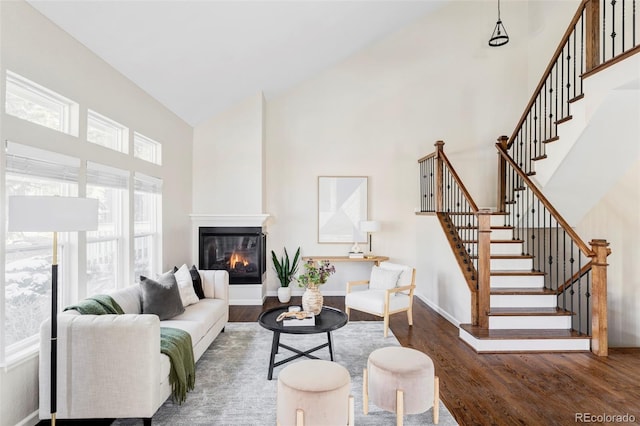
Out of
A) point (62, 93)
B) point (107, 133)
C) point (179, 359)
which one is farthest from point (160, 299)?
point (62, 93)

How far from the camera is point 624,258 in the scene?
514 centimetres

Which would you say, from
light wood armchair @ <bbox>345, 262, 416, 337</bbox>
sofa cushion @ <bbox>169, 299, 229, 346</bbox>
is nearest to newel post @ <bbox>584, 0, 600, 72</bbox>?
light wood armchair @ <bbox>345, 262, 416, 337</bbox>

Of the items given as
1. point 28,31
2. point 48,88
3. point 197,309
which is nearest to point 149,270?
point 197,309

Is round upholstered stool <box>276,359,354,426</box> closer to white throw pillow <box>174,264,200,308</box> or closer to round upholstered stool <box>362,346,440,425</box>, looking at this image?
round upholstered stool <box>362,346,440,425</box>

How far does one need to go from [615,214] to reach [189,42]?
242 inches

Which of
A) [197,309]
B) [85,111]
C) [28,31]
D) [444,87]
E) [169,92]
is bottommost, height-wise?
[197,309]

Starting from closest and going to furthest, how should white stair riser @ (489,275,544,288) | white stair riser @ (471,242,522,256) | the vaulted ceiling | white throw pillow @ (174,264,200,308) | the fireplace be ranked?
1. the vaulted ceiling
2. white throw pillow @ (174,264,200,308)
3. white stair riser @ (489,275,544,288)
4. white stair riser @ (471,242,522,256)
5. the fireplace

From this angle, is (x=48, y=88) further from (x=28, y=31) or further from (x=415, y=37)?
(x=415, y=37)

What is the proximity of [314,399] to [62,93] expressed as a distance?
9.45ft

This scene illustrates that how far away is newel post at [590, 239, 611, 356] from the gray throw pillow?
419 cm

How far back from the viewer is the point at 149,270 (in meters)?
4.49

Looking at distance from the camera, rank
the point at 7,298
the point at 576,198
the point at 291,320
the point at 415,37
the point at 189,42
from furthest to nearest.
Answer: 1. the point at 415,37
2. the point at 576,198
3. the point at 189,42
4. the point at 291,320
5. the point at 7,298

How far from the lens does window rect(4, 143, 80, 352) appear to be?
2326 mm

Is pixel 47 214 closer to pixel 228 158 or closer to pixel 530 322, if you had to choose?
pixel 228 158
